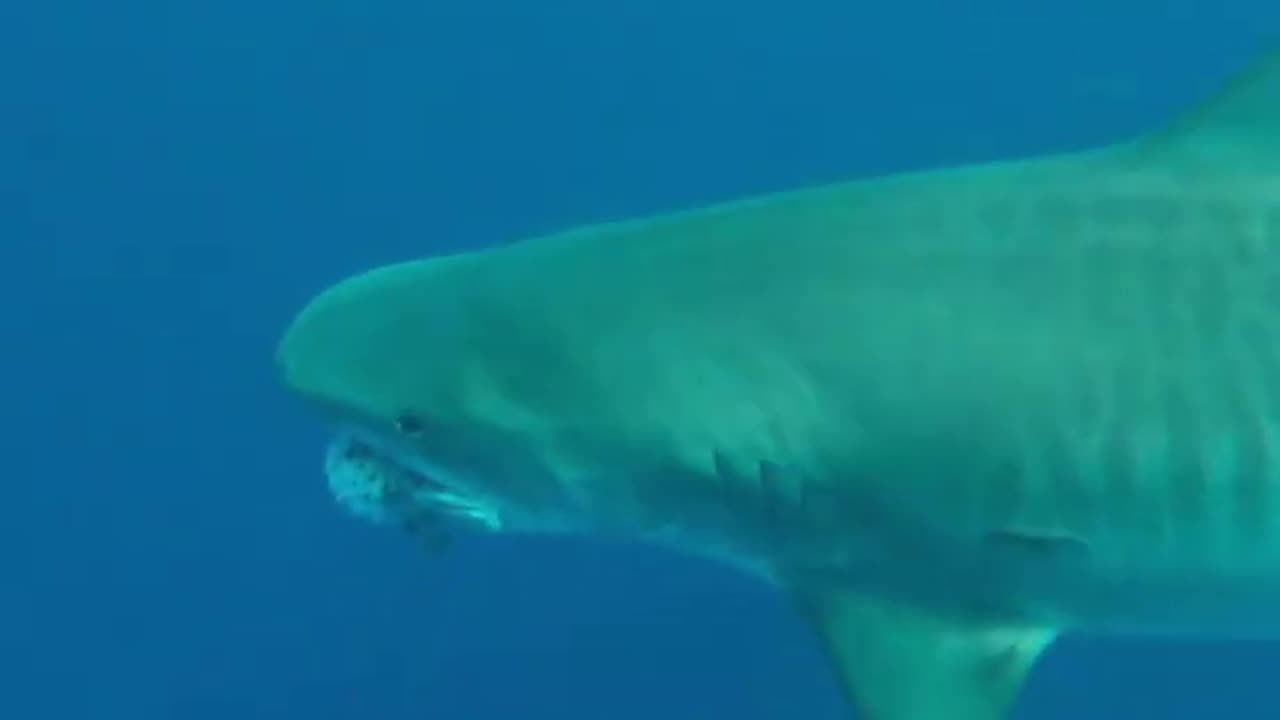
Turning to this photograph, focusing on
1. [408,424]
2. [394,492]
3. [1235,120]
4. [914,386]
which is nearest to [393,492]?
[394,492]

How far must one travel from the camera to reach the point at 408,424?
237 centimetres

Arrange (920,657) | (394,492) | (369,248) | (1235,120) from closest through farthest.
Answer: (1235,120), (920,657), (394,492), (369,248)

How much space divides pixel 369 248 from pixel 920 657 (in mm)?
3723

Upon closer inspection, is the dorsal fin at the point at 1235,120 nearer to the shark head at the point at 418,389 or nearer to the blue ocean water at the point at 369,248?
the shark head at the point at 418,389

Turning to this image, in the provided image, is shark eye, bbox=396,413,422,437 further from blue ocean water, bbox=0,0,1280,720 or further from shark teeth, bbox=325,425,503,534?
blue ocean water, bbox=0,0,1280,720

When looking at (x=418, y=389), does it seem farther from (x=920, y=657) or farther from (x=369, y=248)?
(x=369, y=248)

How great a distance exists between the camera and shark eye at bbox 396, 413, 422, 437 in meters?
2.36

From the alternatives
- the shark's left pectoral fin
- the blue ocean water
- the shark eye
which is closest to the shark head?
the shark eye

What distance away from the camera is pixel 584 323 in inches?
91.5

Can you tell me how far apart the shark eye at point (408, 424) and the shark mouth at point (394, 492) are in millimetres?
77

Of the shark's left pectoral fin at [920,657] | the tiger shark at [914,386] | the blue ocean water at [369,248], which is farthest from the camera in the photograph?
the blue ocean water at [369,248]

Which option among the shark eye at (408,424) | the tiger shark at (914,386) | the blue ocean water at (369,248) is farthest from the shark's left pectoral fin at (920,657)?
the blue ocean water at (369,248)

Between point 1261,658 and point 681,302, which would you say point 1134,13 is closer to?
point 1261,658

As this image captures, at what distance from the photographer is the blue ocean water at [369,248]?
499 cm
